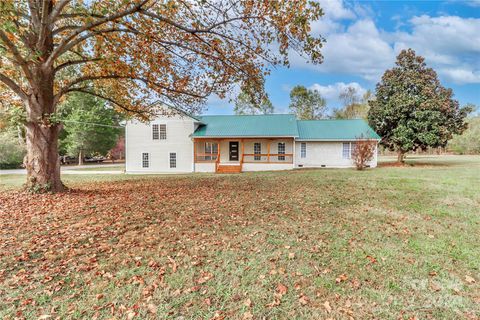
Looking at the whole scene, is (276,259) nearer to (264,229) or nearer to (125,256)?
(264,229)

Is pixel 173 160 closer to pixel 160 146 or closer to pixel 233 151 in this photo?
pixel 160 146

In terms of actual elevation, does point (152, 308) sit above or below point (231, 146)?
below

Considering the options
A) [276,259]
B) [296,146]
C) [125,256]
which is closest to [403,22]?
[296,146]

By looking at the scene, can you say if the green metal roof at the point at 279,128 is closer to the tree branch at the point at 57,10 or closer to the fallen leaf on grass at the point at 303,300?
the tree branch at the point at 57,10

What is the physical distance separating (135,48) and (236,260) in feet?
25.7

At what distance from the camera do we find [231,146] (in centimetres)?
2258

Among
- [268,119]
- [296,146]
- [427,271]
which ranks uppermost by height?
[268,119]

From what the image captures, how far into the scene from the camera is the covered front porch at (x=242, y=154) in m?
21.0

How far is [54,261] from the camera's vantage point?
4.03m

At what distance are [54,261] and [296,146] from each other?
1989 cm

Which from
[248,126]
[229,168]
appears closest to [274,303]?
[229,168]

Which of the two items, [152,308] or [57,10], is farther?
[57,10]

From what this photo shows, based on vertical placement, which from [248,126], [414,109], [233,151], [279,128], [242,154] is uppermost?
[414,109]

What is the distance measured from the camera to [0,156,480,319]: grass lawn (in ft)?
10.1
